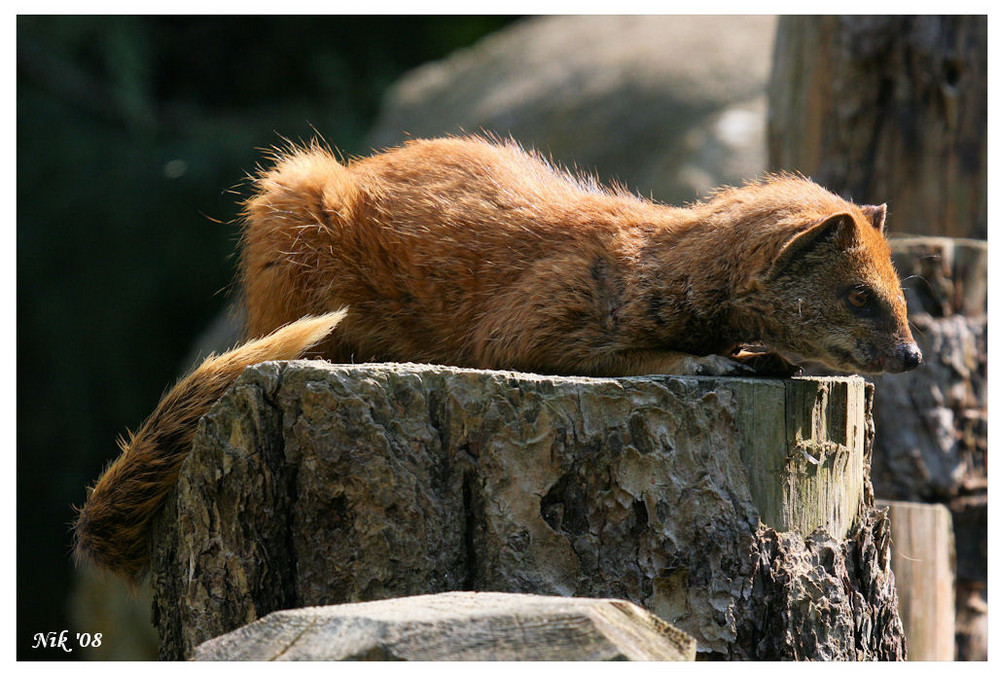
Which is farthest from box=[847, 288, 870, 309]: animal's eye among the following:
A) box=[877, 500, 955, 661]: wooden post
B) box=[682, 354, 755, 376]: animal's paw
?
box=[877, 500, 955, 661]: wooden post

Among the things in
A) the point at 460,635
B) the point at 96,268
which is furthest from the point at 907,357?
the point at 96,268

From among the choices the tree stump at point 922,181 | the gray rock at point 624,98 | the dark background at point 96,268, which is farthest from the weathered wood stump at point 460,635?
the dark background at point 96,268

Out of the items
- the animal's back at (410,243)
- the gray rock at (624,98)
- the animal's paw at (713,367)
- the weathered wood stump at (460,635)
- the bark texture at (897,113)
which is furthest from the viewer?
the gray rock at (624,98)

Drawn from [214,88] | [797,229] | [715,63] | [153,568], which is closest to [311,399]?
[153,568]

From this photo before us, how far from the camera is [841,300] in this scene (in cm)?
285

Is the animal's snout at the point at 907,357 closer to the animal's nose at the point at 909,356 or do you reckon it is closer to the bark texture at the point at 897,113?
the animal's nose at the point at 909,356

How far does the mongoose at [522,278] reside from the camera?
2.80 meters

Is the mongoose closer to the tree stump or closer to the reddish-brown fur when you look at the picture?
the reddish-brown fur

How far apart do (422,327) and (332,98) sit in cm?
605

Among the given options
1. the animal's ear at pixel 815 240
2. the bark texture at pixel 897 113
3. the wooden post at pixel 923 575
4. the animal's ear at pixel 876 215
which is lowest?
the wooden post at pixel 923 575

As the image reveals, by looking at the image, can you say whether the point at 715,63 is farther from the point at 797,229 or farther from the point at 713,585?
the point at 713,585

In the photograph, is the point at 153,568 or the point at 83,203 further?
the point at 83,203

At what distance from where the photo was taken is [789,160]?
5.41 meters

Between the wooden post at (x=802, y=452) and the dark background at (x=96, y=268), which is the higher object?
the dark background at (x=96, y=268)
